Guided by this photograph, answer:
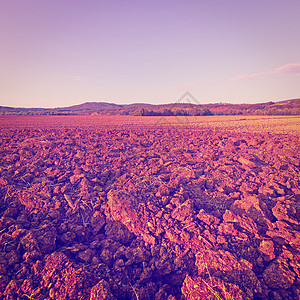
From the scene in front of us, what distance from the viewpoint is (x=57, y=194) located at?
200 inches

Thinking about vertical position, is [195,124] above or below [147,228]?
above

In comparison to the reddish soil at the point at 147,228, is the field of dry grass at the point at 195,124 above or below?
above

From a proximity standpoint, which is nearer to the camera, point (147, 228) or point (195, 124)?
point (147, 228)

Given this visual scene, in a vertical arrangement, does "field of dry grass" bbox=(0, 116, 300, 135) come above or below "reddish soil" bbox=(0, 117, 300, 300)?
above

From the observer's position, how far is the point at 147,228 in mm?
4035

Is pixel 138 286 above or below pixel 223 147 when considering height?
below

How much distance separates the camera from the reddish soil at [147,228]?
3.00 meters

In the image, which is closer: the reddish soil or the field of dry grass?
the reddish soil

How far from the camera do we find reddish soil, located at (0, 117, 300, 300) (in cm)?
300

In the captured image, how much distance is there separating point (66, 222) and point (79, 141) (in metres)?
5.78

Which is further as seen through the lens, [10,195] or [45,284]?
[10,195]

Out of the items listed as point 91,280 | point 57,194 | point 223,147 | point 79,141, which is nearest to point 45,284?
point 91,280

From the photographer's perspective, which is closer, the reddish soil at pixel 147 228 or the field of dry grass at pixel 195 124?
the reddish soil at pixel 147 228

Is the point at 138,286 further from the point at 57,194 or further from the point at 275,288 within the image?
the point at 57,194
